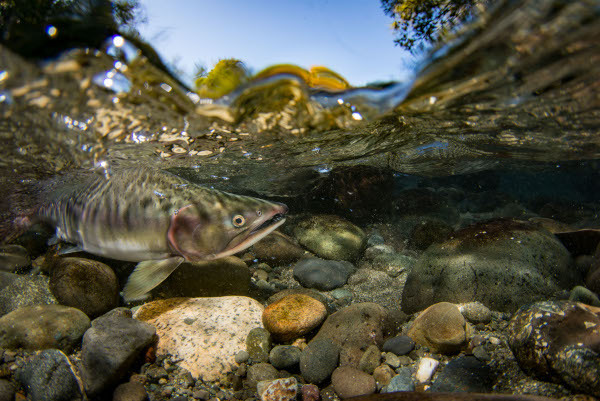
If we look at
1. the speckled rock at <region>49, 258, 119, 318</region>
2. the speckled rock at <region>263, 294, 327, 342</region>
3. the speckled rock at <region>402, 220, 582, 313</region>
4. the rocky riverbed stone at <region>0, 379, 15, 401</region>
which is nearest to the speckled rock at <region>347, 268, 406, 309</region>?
the speckled rock at <region>402, 220, 582, 313</region>

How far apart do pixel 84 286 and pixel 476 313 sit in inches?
241

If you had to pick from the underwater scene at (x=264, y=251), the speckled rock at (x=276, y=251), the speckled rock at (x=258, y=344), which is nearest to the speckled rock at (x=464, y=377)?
the underwater scene at (x=264, y=251)

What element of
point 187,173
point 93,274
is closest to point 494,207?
point 187,173

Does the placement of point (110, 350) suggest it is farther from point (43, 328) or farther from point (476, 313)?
point (476, 313)

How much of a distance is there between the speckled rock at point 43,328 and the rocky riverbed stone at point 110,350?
2.46 ft

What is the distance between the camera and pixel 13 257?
604 centimetres

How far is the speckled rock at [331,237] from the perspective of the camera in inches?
287

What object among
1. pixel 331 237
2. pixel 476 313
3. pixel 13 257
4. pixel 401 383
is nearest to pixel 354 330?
pixel 401 383

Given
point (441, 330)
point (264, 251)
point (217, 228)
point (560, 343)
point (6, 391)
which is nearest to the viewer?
point (560, 343)

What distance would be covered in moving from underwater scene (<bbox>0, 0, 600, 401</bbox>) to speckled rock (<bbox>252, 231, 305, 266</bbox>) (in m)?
0.04

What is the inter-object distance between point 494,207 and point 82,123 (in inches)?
735

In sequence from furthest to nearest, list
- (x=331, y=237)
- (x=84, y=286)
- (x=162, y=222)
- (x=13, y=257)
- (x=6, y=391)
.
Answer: (x=331, y=237), (x=13, y=257), (x=84, y=286), (x=162, y=222), (x=6, y=391)

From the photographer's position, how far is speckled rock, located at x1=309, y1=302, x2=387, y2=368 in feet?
11.7

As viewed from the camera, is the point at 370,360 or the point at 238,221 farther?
the point at 238,221
